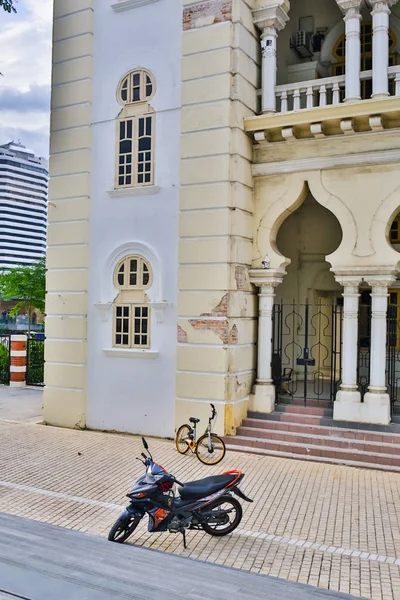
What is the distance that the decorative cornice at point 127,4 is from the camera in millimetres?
11688

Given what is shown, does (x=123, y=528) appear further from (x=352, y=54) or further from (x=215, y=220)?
(x=352, y=54)

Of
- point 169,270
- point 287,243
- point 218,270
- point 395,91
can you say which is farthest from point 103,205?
point 395,91

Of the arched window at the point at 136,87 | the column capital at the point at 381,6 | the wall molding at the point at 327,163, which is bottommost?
the wall molding at the point at 327,163

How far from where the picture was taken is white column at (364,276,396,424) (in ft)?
33.5

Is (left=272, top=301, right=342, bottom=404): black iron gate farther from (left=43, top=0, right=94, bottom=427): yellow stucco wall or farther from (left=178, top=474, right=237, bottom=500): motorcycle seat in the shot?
(left=178, top=474, right=237, bottom=500): motorcycle seat

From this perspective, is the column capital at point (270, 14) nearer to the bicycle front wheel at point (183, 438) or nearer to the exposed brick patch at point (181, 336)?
the exposed brick patch at point (181, 336)

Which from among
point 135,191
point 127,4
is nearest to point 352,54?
point 127,4

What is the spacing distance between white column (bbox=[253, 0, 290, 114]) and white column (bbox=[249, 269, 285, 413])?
324cm

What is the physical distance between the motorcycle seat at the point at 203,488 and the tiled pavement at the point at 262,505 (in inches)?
20.8

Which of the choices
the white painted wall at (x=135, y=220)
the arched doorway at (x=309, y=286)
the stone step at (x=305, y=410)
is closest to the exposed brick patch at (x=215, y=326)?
the white painted wall at (x=135, y=220)

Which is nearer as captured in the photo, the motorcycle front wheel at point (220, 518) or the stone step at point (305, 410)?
the motorcycle front wheel at point (220, 518)

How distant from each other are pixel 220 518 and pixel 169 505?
0.61 m

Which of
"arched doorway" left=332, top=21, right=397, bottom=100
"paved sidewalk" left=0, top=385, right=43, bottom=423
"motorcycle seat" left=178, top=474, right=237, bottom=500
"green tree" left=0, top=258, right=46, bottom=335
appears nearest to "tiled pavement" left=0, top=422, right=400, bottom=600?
"motorcycle seat" left=178, top=474, right=237, bottom=500

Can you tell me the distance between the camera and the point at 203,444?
398 inches
